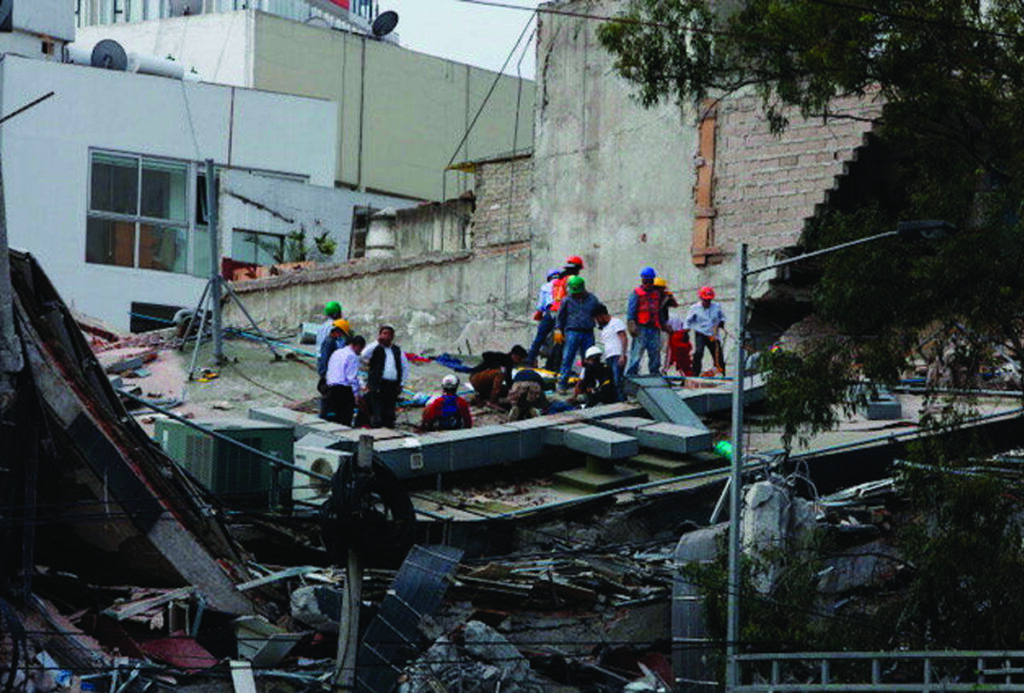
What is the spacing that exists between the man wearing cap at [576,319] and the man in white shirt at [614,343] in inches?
7.1

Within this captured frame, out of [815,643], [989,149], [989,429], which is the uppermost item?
[989,149]

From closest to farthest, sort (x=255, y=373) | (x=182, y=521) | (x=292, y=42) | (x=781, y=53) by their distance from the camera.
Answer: (x=182, y=521) → (x=781, y=53) → (x=255, y=373) → (x=292, y=42)

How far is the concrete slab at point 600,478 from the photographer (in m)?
27.5

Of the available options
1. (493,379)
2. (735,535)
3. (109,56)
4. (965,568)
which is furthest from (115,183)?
(965,568)

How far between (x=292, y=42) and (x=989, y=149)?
40.0m

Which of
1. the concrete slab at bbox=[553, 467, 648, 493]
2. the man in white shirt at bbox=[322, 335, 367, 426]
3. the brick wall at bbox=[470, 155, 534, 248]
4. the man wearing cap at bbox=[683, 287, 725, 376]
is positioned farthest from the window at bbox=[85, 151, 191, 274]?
the concrete slab at bbox=[553, 467, 648, 493]

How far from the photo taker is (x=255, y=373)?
35.7 m

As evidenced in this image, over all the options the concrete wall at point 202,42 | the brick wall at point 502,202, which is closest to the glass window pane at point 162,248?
the concrete wall at point 202,42

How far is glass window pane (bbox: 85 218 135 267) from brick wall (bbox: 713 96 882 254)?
1766 cm

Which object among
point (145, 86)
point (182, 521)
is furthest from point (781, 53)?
point (145, 86)

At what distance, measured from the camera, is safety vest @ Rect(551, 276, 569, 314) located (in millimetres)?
33062

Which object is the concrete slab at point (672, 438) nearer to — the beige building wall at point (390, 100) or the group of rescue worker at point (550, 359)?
the group of rescue worker at point (550, 359)

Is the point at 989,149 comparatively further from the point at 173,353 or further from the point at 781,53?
the point at 173,353

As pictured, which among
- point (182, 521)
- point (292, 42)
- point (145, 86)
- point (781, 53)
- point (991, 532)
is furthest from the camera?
point (292, 42)
